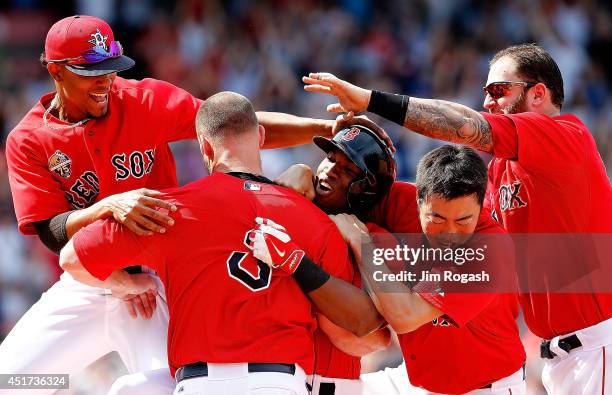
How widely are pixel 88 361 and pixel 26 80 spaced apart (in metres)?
7.40

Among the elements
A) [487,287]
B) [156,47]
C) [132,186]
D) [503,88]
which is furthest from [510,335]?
[156,47]

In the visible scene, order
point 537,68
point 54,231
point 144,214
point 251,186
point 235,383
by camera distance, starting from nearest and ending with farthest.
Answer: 1. point 235,383
2. point 144,214
3. point 251,186
4. point 54,231
5. point 537,68

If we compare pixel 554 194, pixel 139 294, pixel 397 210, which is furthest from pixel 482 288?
pixel 139 294

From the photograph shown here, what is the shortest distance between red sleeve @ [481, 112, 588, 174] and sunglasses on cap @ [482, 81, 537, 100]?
0.33m

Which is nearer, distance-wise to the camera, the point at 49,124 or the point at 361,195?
the point at 361,195

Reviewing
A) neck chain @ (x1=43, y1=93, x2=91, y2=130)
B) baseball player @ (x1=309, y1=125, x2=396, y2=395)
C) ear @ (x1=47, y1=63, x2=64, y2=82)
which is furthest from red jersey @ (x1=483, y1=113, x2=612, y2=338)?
ear @ (x1=47, y1=63, x2=64, y2=82)

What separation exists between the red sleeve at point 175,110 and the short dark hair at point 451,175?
5.16 ft

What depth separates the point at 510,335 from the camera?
5.32 metres

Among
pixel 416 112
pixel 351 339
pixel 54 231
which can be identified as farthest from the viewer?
pixel 54 231

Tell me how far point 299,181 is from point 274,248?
26.0 inches

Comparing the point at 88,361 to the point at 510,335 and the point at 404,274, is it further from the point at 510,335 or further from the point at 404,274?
the point at 510,335

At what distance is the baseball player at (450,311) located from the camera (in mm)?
4797

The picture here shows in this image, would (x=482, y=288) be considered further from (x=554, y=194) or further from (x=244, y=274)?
(x=244, y=274)

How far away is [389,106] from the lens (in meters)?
5.21
